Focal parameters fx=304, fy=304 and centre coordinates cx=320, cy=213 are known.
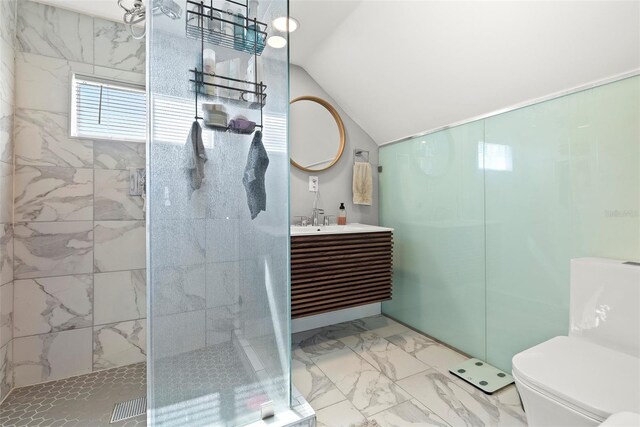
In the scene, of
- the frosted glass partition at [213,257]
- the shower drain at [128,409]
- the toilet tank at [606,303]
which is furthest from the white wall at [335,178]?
the toilet tank at [606,303]

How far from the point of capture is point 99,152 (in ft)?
6.35

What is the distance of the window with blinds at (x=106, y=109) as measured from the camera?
1.92 metres

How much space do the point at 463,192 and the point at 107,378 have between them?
8.61 ft

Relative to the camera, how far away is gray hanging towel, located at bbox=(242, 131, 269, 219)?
129 centimetres

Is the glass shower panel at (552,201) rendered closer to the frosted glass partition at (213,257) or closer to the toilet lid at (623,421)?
the toilet lid at (623,421)

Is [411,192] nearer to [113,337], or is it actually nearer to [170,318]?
[170,318]

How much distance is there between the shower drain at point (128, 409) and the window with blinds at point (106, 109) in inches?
60.6

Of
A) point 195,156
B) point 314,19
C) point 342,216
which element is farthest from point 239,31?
point 342,216

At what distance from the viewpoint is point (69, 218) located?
1870 millimetres

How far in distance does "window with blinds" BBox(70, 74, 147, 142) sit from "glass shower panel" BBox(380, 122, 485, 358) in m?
2.01

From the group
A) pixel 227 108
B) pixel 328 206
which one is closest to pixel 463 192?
pixel 328 206

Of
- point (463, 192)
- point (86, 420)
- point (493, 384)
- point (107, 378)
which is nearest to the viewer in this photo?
point (86, 420)

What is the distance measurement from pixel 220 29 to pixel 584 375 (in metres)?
1.97

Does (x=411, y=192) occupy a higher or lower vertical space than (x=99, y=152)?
lower
